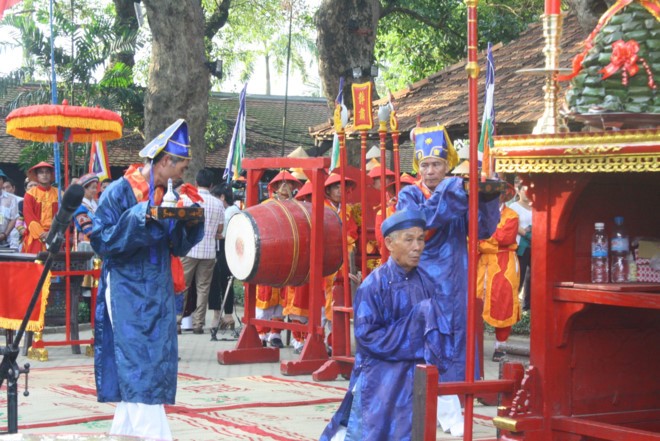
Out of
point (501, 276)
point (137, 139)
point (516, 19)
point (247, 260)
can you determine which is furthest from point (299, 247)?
point (137, 139)

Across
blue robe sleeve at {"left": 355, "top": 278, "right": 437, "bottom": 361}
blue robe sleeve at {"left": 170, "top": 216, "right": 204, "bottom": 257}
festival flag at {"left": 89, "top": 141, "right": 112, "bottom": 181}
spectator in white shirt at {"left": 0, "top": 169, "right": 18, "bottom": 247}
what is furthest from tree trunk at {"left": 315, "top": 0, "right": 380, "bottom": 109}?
blue robe sleeve at {"left": 355, "top": 278, "right": 437, "bottom": 361}

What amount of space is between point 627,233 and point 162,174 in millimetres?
2503

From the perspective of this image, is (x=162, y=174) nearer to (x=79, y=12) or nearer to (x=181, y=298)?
(x=181, y=298)

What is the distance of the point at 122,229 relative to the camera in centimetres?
560

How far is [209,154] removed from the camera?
966 inches

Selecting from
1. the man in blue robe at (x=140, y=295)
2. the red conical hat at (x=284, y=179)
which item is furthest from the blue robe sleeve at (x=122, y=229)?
the red conical hat at (x=284, y=179)

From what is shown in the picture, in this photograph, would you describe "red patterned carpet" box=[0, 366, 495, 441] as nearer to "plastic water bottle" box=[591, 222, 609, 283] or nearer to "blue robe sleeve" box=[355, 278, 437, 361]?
"blue robe sleeve" box=[355, 278, 437, 361]

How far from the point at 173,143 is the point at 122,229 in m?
0.57

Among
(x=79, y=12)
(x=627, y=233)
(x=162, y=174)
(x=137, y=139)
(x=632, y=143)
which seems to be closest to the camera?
(x=632, y=143)

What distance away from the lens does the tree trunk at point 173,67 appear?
48.6 ft

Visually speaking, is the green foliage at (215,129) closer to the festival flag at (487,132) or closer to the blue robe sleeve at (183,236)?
the festival flag at (487,132)

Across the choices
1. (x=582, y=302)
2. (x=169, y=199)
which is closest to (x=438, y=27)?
(x=169, y=199)

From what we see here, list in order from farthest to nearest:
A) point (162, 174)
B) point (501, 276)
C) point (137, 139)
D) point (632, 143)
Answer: point (137, 139), point (501, 276), point (162, 174), point (632, 143)

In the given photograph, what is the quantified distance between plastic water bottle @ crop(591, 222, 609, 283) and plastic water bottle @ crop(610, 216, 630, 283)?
0.12ft
